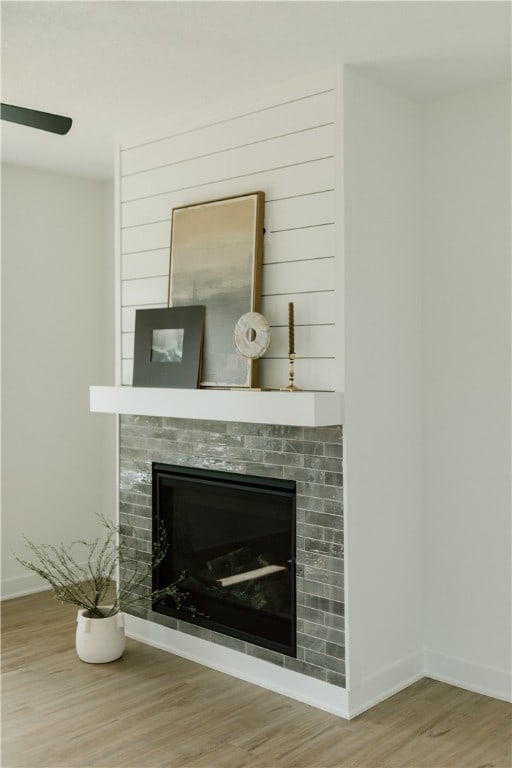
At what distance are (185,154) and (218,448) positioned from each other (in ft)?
4.73

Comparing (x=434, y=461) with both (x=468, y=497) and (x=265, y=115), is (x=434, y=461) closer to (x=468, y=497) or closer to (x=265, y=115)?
(x=468, y=497)

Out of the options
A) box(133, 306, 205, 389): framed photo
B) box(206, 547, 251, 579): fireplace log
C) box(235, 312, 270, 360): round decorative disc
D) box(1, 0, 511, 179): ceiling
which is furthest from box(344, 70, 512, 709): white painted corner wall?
box(133, 306, 205, 389): framed photo

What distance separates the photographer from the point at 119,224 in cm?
413

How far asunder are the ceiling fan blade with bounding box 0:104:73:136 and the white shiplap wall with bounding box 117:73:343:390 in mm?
961

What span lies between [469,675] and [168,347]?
205 cm

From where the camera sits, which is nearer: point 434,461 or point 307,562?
point 307,562

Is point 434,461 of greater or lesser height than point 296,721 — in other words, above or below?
above

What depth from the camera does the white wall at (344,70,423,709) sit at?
10.3 ft

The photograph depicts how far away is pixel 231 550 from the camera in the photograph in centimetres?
363

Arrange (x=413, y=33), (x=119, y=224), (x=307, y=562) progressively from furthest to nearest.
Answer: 1. (x=119, y=224)
2. (x=307, y=562)
3. (x=413, y=33)

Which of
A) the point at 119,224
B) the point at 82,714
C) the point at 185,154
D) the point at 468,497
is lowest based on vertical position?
the point at 82,714

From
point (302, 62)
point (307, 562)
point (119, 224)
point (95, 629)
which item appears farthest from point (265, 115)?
point (95, 629)

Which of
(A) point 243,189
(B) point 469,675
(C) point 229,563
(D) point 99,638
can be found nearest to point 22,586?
(D) point 99,638

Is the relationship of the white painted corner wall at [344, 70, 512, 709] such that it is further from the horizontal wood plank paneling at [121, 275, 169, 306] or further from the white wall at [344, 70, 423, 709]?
the horizontal wood plank paneling at [121, 275, 169, 306]
